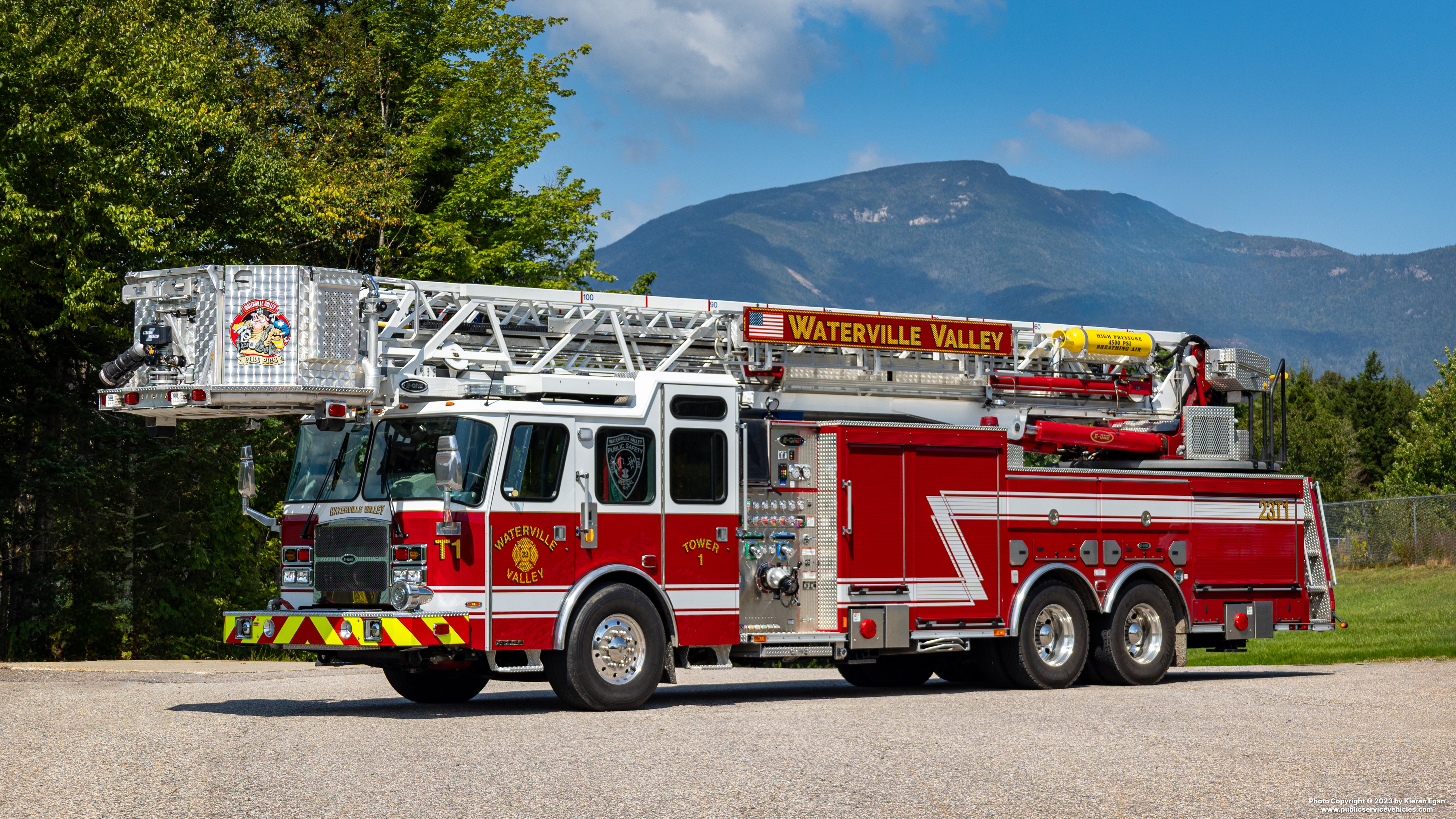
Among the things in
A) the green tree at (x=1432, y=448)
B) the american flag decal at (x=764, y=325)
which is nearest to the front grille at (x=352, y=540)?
the american flag decal at (x=764, y=325)

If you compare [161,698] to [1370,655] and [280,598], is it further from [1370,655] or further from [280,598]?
[1370,655]

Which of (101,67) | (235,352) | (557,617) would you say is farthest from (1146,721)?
(101,67)

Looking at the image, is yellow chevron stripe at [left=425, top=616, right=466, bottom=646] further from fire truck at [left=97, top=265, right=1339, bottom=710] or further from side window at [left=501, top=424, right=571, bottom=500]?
side window at [left=501, top=424, right=571, bottom=500]

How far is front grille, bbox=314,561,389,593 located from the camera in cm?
1309

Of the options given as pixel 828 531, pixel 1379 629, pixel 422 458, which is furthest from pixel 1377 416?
pixel 422 458

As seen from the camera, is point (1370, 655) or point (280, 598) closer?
point (280, 598)

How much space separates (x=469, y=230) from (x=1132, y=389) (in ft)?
62.0

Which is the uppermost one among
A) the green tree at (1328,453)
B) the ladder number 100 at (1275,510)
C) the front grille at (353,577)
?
the green tree at (1328,453)

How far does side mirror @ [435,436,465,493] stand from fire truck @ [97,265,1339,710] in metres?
0.03

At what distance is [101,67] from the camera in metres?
25.4

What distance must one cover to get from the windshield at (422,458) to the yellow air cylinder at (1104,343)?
24.8ft

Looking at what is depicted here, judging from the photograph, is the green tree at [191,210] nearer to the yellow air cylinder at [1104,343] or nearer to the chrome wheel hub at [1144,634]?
the yellow air cylinder at [1104,343]

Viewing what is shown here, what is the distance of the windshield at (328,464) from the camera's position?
1362cm

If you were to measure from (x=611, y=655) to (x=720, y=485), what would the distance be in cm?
199
